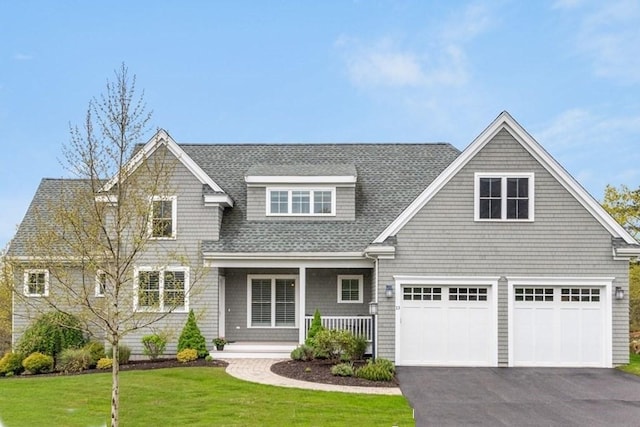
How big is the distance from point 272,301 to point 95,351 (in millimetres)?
5836

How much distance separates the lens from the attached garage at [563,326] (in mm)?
17047

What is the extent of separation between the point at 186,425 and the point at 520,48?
46.8 ft

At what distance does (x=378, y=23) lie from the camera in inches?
739

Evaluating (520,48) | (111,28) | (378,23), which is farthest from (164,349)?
(520,48)

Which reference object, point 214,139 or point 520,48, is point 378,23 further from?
point 214,139

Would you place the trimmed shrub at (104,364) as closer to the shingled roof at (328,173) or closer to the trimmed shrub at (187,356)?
the trimmed shrub at (187,356)

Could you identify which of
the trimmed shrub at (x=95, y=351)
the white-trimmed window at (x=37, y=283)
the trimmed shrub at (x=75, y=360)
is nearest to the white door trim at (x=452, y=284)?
the trimmed shrub at (x=95, y=351)

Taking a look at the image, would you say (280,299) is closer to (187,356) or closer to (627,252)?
(187,356)

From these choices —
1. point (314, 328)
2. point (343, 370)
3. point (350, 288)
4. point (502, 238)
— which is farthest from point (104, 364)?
point (502, 238)

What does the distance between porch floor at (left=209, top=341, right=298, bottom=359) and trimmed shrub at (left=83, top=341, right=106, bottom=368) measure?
328cm

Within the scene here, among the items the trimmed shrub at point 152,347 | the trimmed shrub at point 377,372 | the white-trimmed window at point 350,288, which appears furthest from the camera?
the white-trimmed window at point 350,288

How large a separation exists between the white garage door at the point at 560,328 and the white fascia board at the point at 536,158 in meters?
2.08

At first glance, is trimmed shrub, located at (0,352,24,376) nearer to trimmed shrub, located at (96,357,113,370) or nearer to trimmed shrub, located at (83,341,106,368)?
trimmed shrub, located at (83,341,106,368)

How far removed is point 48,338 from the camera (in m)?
18.2
